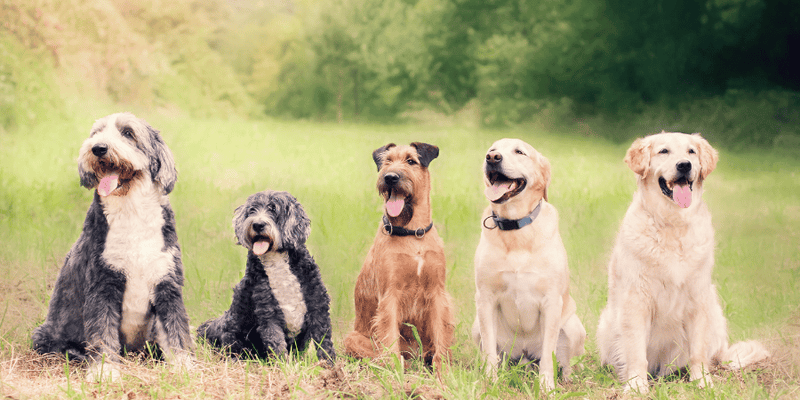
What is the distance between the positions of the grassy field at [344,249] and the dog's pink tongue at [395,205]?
38.0 inches

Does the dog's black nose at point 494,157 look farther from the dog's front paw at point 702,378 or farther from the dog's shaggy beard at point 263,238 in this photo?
the dog's front paw at point 702,378

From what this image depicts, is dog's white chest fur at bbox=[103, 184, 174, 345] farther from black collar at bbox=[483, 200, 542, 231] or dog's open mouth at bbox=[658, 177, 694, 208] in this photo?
dog's open mouth at bbox=[658, 177, 694, 208]

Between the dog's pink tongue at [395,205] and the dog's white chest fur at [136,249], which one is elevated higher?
the dog's pink tongue at [395,205]

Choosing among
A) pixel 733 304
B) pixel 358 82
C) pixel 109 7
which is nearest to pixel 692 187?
pixel 733 304

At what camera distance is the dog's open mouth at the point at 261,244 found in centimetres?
361

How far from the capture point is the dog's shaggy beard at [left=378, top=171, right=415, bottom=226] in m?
3.89

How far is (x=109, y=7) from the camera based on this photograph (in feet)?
47.5

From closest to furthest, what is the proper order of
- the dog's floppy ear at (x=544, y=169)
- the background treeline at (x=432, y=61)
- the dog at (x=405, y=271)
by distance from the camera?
the dog's floppy ear at (x=544, y=169), the dog at (x=405, y=271), the background treeline at (x=432, y=61)

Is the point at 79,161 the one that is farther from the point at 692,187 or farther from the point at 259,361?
the point at 692,187

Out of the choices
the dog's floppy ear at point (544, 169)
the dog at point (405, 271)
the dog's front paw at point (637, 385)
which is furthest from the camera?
the dog at point (405, 271)

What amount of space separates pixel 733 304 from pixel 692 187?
2.20 meters

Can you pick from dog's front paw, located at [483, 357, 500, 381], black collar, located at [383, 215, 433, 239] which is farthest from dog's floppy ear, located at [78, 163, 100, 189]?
dog's front paw, located at [483, 357, 500, 381]

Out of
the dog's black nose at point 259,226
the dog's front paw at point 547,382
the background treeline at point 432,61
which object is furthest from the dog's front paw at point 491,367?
the background treeline at point 432,61

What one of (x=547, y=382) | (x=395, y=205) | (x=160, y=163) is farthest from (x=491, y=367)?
(x=160, y=163)
